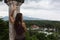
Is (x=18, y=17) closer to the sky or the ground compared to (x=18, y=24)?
closer to the sky

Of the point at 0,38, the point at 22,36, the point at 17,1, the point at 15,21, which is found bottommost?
the point at 0,38

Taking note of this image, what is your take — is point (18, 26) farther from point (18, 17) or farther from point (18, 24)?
point (18, 17)

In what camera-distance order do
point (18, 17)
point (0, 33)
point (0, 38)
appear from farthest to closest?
point (0, 33), point (0, 38), point (18, 17)

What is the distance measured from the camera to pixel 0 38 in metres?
6.15

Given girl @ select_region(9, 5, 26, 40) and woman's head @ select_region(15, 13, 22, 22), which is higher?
woman's head @ select_region(15, 13, 22, 22)

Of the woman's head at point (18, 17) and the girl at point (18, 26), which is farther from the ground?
the woman's head at point (18, 17)

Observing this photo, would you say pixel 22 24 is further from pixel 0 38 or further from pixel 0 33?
pixel 0 33

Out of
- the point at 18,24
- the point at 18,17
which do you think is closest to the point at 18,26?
the point at 18,24

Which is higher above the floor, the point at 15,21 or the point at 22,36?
the point at 15,21

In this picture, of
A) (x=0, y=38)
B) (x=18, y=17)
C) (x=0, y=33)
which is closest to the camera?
(x=18, y=17)

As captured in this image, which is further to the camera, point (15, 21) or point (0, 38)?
point (0, 38)

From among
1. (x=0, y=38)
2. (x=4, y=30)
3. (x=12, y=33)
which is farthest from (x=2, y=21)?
(x=12, y=33)

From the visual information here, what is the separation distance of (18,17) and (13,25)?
0.24 m

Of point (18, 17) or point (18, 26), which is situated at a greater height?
point (18, 17)
